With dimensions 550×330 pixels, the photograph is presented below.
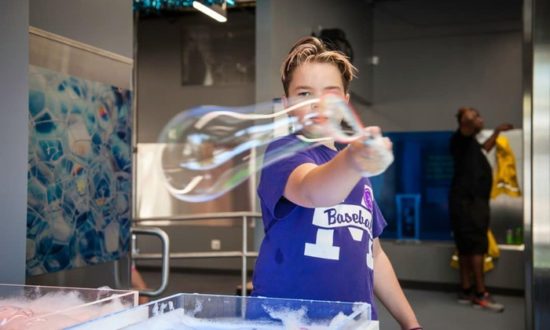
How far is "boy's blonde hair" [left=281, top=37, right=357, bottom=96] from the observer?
1.38 meters

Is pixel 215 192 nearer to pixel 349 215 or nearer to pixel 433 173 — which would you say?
pixel 349 215

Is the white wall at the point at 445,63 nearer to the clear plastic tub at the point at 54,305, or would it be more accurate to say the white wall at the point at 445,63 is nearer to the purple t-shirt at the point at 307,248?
the purple t-shirt at the point at 307,248

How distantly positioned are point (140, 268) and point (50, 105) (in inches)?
279

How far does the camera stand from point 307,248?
4.60 feet

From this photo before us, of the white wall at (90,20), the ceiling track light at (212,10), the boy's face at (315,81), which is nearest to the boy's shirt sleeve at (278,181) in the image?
the boy's face at (315,81)

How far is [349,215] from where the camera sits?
1.45 metres

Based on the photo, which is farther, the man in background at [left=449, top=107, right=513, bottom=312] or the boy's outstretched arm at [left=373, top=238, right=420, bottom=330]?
the man in background at [left=449, top=107, right=513, bottom=312]

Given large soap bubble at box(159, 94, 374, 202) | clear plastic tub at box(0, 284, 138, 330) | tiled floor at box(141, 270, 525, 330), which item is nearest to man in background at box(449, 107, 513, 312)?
tiled floor at box(141, 270, 525, 330)

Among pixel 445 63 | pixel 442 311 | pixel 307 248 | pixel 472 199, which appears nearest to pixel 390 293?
pixel 307 248

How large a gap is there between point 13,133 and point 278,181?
55.2 inches

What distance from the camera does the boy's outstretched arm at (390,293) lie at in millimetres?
1612

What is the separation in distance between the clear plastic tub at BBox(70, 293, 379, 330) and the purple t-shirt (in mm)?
233

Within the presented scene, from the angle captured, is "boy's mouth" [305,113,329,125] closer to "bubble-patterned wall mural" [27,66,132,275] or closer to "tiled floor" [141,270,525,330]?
"bubble-patterned wall mural" [27,66,132,275]

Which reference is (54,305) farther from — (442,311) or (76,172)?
(442,311)
